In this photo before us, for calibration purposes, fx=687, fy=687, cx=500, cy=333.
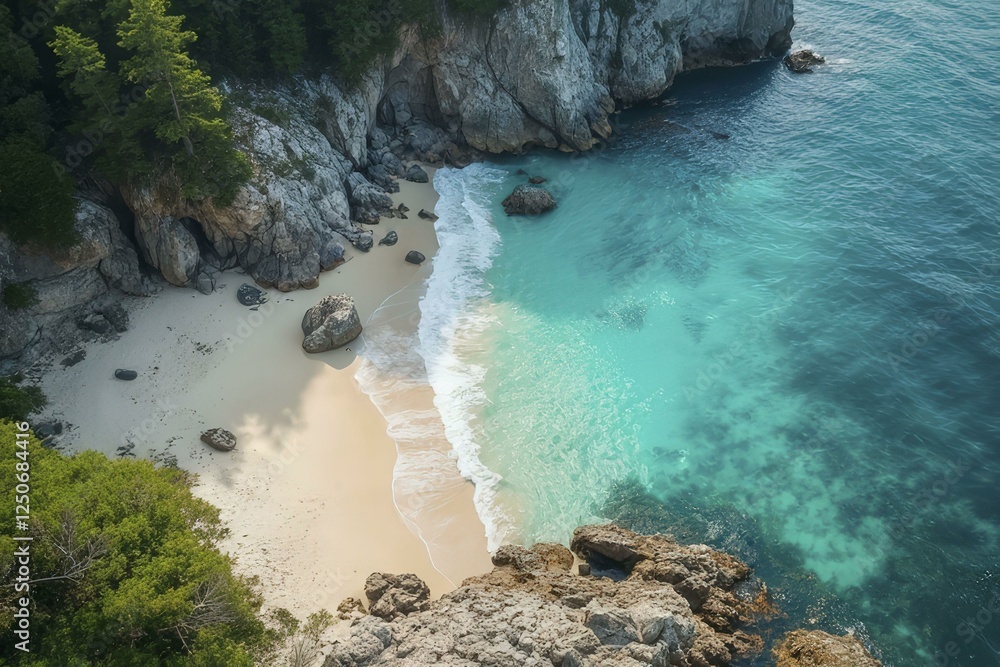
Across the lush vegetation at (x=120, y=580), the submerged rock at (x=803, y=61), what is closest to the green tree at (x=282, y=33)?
the lush vegetation at (x=120, y=580)

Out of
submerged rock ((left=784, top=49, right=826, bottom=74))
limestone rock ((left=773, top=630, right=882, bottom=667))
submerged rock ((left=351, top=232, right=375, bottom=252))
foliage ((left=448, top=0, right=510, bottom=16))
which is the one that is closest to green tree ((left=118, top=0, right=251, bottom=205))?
submerged rock ((left=351, top=232, right=375, bottom=252))

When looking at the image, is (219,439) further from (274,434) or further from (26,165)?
(26,165)

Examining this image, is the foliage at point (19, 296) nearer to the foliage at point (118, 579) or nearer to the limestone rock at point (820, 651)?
the foliage at point (118, 579)

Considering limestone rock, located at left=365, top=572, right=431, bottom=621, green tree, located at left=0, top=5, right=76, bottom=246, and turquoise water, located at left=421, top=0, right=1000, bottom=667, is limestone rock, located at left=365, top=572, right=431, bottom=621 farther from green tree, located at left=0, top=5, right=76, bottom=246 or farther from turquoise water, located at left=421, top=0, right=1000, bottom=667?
green tree, located at left=0, top=5, right=76, bottom=246

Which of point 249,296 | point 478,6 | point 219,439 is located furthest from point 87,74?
point 478,6

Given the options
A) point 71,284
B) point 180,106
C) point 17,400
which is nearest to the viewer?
point 17,400

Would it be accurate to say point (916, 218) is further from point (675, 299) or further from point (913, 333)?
point (675, 299)
